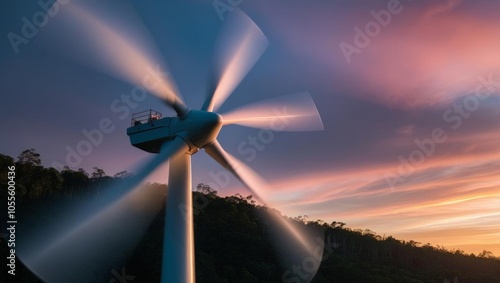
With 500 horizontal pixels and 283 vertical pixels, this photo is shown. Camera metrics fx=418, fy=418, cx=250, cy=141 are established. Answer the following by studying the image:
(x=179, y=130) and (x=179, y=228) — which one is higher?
(x=179, y=130)

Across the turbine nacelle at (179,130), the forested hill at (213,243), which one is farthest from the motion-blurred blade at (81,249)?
the turbine nacelle at (179,130)

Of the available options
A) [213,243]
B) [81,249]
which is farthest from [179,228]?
[213,243]

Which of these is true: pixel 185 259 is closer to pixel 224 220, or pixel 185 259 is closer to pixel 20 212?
pixel 20 212


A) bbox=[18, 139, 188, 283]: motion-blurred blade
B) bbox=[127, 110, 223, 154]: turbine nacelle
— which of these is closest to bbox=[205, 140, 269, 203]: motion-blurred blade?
bbox=[127, 110, 223, 154]: turbine nacelle

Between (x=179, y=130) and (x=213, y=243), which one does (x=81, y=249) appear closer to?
(x=213, y=243)

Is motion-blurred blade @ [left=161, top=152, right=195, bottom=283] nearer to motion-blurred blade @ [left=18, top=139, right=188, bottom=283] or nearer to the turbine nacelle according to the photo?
the turbine nacelle

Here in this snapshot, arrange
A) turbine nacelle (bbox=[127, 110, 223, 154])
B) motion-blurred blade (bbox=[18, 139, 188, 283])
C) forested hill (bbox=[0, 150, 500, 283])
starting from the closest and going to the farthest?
1. turbine nacelle (bbox=[127, 110, 223, 154])
2. motion-blurred blade (bbox=[18, 139, 188, 283])
3. forested hill (bbox=[0, 150, 500, 283])

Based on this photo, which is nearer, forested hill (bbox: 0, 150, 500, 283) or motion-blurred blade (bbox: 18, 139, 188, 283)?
motion-blurred blade (bbox: 18, 139, 188, 283)

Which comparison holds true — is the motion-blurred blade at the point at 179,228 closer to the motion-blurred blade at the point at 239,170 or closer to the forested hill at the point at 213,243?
the motion-blurred blade at the point at 239,170

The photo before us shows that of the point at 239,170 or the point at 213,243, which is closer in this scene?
the point at 239,170
